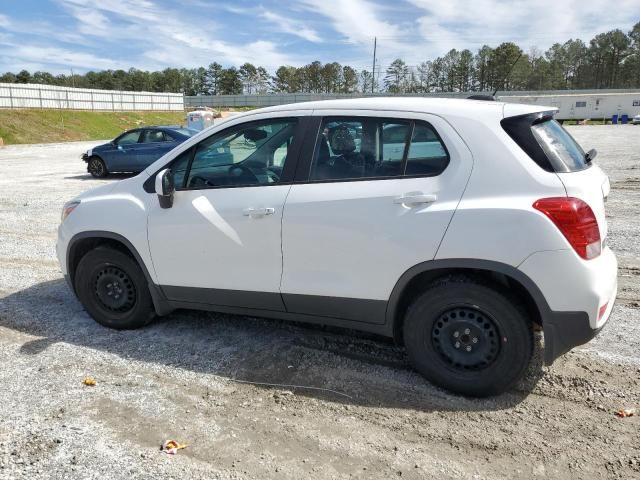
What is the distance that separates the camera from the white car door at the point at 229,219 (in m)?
3.64

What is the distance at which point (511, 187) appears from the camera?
2990 mm

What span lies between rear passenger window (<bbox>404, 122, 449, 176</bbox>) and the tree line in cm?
9448

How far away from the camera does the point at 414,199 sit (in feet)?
10.4

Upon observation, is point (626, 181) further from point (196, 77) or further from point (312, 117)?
point (196, 77)

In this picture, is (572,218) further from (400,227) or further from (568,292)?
(400,227)

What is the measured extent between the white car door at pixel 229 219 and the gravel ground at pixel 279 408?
543mm

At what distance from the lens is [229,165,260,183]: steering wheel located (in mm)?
3768

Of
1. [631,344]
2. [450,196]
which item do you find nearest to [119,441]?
[450,196]

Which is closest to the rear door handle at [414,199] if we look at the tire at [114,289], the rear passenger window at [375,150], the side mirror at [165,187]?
the rear passenger window at [375,150]

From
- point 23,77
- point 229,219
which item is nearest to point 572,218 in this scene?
point 229,219

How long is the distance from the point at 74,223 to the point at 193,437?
2.40m

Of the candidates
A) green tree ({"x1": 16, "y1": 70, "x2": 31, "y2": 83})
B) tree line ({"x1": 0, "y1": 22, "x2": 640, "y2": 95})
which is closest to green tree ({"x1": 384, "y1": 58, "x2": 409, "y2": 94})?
tree line ({"x1": 0, "y1": 22, "x2": 640, "y2": 95})

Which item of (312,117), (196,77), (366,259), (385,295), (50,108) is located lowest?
(385,295)

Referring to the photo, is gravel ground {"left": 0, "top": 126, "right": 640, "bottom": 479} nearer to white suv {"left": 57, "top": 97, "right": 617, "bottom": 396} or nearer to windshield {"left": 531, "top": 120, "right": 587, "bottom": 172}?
white suv {"left": 57, "top": 97, "right": 617, "bottom": 396}
